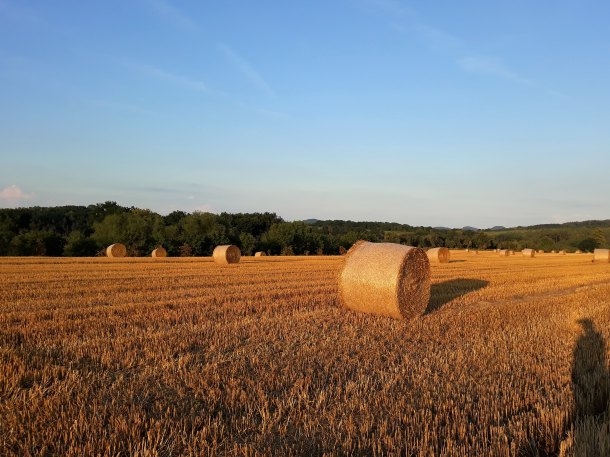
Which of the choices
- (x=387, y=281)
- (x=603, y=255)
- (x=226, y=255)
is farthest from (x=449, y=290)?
(x=603, y=255)

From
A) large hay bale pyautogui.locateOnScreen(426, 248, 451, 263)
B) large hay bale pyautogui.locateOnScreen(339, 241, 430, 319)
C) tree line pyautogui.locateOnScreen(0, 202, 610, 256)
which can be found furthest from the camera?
tree line pyautogui.locateOnScreen(0, 202, 610, 256)

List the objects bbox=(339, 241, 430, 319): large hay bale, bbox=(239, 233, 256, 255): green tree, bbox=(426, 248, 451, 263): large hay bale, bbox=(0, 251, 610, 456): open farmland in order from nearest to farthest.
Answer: bbox=(0, 251, 610, 456): open farmland < bbox=(339, 241, 430, 319): large hay bale < bbox=(426, 248, 451, 263): large hay bale < bbox=(239, 233, 256, 255): green tree

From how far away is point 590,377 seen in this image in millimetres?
5004

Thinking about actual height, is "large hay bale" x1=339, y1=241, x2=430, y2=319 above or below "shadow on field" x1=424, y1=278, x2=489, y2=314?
above

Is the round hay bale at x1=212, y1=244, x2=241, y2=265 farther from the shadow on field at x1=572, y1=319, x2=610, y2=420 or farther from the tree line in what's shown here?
the shadow on field at x1=572, y1=319, x2=610, y2=420

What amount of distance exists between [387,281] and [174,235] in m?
39.9

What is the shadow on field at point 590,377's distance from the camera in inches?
169

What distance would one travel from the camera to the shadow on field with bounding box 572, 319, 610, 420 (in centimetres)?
430

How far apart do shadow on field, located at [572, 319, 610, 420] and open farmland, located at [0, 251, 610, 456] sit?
0.02 meters

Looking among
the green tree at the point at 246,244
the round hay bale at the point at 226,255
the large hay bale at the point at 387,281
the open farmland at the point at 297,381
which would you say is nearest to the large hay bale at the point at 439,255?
the round hay bale at the point at 226,255

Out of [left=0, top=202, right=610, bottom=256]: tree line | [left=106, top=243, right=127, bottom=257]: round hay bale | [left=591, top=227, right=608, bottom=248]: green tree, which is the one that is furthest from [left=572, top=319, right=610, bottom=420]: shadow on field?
[left=591, top=227, right=608, bottom=248]: green tree

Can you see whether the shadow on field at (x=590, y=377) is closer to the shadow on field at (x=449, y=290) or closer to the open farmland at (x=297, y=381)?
the open farmland at (x=297, y=381)

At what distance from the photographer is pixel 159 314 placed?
28.0ft

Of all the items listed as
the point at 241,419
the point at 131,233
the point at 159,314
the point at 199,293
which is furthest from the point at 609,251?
the point at 131,233
